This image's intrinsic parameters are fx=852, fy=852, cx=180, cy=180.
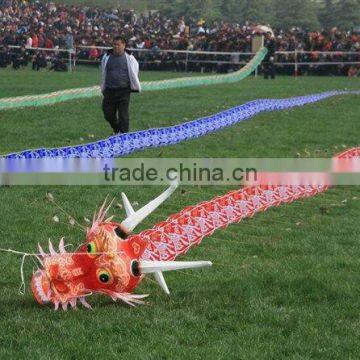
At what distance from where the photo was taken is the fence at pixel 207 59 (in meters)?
34.2

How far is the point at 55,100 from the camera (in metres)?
22.1

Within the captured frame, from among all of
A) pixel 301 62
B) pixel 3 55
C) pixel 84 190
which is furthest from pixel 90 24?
pixel 84 190

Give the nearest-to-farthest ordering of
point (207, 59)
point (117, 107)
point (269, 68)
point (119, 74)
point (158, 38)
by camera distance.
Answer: point (119, 74) < point (117, 107) < point (269, 68) < point (207, 59) < point (158, 38)

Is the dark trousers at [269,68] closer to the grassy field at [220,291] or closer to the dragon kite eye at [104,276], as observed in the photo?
the grassy field at [220,291]

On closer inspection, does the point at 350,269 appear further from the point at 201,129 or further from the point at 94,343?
the point at 201,129

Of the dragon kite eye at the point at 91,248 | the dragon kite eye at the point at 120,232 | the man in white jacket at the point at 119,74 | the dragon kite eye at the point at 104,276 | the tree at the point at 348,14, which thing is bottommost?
the dragon kite eye at the point at 104,276

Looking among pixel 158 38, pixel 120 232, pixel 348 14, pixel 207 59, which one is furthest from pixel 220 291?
pixel 348 14

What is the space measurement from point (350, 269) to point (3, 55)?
109ft

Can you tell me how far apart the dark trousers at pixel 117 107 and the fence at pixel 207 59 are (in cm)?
2042

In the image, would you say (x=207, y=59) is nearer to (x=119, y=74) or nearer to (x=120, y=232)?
(x=119, y=74)

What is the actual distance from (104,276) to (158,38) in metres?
33.8

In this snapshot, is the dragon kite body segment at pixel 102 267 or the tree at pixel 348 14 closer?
the dragon kite body segment at pixel 102 267

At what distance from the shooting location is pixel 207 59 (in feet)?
122

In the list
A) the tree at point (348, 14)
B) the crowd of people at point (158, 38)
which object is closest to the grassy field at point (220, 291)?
the crowd of people at point (158, 38)
